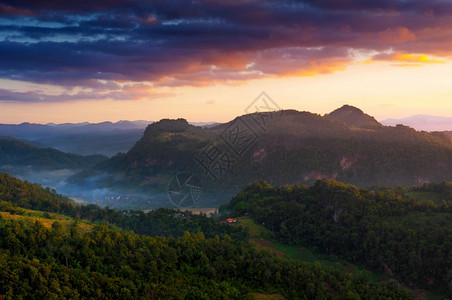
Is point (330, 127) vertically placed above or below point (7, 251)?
above

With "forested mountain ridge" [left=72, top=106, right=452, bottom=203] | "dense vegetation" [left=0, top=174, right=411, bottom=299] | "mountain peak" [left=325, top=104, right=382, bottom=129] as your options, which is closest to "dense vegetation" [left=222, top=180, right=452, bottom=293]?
"dense vegetation" [left=0, top=174, right=411, bottom=299]

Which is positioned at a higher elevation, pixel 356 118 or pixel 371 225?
pixel 356 118

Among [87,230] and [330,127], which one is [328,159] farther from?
[87,230]

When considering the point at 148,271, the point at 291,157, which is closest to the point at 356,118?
the point at 291,157

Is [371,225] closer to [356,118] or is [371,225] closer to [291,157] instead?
[291,157]

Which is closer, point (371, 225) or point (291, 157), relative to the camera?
point (371, 225)

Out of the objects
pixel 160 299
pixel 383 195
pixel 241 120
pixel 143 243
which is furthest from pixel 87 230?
pixel 241 120

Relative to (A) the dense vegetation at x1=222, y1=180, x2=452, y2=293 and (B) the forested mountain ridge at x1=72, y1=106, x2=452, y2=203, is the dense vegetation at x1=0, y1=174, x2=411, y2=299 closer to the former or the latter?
(A) the dense vegetation at x1=222, y1=180, x2=452, y2=293
